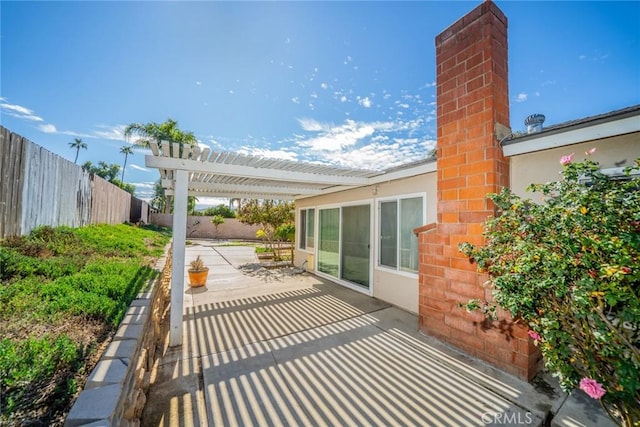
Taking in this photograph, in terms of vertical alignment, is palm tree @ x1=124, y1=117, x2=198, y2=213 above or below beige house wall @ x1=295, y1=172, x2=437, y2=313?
above

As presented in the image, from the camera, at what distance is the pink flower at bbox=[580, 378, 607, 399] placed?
1677mm

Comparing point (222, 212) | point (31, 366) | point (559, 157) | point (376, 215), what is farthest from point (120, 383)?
point (222, 212)

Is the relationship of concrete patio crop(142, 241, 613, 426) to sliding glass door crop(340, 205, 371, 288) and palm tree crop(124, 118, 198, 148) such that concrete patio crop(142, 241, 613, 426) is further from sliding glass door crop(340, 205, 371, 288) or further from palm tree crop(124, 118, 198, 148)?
palm tree crop(124, 118, 198, 148)

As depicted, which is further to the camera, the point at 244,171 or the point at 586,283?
the point at 244,171

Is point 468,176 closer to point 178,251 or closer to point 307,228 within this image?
point 178,251

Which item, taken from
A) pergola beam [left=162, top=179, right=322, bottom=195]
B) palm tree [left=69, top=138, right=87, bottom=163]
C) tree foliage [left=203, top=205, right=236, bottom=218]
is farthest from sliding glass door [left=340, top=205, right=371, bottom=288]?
palm tree [left=69, top=138, right=87, bottom=163]

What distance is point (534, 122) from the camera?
3801 millimetres

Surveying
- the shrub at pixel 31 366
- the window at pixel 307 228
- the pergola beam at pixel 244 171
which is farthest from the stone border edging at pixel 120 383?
the window at pixel 307 228

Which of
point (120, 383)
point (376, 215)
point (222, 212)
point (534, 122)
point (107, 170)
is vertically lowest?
point (120, 383)

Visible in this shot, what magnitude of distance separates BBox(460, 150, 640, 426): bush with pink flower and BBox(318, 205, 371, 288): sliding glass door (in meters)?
4.28

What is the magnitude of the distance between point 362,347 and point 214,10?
24.8 ft

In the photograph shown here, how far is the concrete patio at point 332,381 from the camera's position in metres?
2.36

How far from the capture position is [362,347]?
145 inches

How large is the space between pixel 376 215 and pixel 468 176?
2856 millimetres
